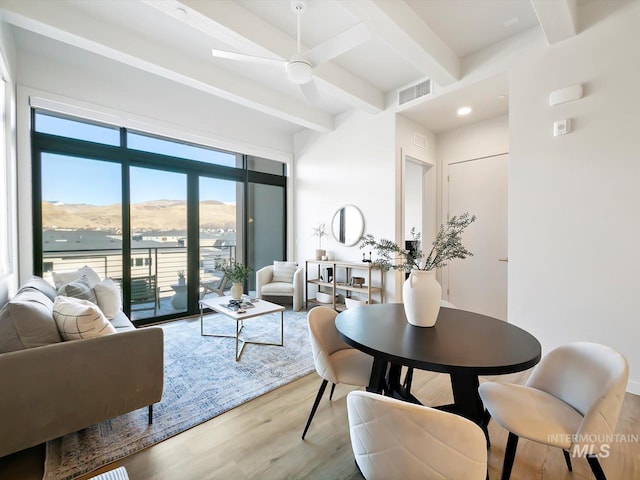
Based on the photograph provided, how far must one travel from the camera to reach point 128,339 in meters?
1.75

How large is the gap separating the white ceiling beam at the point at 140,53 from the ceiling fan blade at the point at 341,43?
1.73 metres

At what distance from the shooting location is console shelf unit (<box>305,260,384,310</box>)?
405 cm

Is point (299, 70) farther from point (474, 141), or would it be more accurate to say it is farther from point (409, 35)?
point (474, 141)

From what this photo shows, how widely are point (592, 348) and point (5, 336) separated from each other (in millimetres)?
2982

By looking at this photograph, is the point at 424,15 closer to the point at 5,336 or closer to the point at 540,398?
the point at 540,398

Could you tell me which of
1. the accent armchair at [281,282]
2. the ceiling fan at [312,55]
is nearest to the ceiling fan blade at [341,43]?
the ceiling fan at [312,55]

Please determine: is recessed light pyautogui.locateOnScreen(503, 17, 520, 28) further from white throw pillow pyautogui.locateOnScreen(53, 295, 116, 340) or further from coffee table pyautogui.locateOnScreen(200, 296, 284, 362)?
white throw pillow pyautogui.locateOnScreen(53, 295, 116, 340)

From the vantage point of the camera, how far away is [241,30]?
2477 mm

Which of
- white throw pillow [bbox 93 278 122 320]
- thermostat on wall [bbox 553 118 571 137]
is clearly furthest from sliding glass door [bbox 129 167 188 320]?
thermostat on wall [bbox 553 118 571 137]

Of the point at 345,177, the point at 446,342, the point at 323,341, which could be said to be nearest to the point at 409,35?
the point at 345,177

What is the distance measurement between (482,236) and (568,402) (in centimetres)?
293

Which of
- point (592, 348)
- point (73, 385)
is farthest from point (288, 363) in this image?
point (592, 348)

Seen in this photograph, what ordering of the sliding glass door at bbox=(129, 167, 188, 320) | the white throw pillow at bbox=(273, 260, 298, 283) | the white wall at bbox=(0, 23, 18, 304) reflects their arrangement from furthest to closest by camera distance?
the white throw pillow at bbox=(273, 260, 298, 283), the sliding glass door at bbox=(129, 167, 188, 320), the white wall at bbox=(0, 23, 18, 304)

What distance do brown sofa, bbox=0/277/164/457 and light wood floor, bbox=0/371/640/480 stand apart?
28 cm
